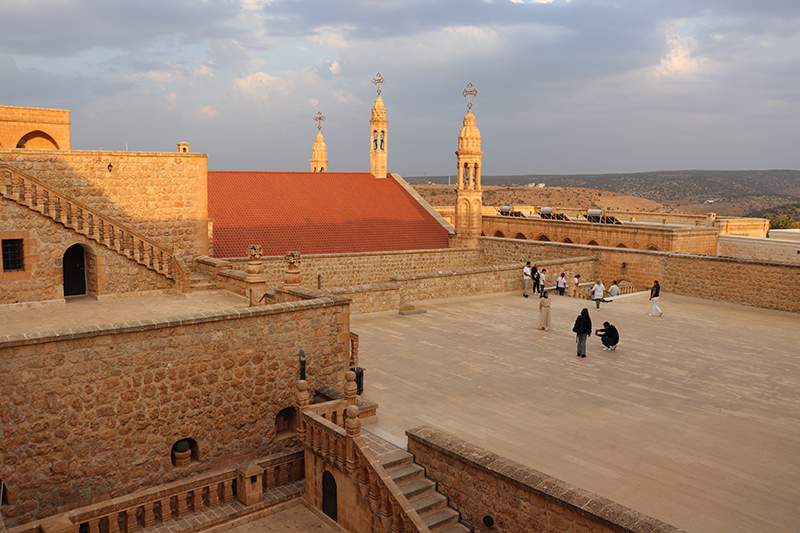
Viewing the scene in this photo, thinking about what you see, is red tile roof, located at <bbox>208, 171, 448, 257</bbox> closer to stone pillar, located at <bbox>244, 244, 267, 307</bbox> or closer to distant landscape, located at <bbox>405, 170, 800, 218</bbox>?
stone pillar, located at <bbox>244, 244, 267, 307</bbox>

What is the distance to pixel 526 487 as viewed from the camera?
24.8 ft

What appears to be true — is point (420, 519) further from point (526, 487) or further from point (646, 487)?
point (646, 487)

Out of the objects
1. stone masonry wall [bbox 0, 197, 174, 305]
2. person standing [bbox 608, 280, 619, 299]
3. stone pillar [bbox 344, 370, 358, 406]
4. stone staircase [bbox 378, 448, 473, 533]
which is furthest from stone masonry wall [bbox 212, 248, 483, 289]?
stone staircase [bbox 378, 448, 473, 533]

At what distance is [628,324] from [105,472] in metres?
14.6

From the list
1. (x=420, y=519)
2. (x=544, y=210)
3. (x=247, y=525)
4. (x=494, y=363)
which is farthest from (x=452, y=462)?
(x=544, y=210)

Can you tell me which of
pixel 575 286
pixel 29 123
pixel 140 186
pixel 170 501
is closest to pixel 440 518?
pixel 170 501

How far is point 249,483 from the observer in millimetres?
10406

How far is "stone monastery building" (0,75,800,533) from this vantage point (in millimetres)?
8969

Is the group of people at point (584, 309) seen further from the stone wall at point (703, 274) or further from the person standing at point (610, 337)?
the stone wall at point (703, 274)

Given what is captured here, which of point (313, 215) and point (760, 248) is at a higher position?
point (313, 215)

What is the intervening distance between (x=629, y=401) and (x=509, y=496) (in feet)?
15.5

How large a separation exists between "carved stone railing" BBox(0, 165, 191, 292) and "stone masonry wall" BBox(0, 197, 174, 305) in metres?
0.18

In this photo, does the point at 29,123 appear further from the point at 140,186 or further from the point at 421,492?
the point at 421,492

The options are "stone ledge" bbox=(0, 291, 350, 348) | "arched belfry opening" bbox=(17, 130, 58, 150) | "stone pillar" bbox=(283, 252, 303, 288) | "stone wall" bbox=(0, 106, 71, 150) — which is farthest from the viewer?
"arched belfry opening" bbox=(17, 130, 58, 150)
